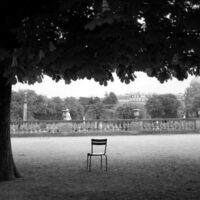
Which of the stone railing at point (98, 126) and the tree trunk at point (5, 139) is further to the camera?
the stone railing at point (98, 126)

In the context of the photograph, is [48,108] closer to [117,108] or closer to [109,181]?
[117,108]

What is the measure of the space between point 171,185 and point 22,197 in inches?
127

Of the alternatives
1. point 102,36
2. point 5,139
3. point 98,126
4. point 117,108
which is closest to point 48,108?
point 117,108

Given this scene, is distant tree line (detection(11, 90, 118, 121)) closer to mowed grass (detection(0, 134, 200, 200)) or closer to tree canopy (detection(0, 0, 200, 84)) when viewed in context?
mowed grass (detection(0, 134, 200, 200))

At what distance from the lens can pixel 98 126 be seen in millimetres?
30328

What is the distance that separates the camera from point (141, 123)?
3023 centimetres

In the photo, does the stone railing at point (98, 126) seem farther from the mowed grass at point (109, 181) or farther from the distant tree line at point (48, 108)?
the distant tree line at point (48, 108)

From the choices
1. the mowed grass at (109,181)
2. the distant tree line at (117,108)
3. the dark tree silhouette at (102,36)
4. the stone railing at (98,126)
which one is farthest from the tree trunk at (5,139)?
the distant tree line at (117,108)

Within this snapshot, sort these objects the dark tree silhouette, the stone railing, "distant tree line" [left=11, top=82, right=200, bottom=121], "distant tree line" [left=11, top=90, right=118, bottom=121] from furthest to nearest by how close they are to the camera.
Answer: "distant tree line" [left=11, top=90, right=118, bottom=121] → "distant tree line" [left=11, top=82, right=200, bottom=121] → the stone railing → the dark tree silhouette

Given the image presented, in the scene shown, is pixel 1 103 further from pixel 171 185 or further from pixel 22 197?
pixel 171 185

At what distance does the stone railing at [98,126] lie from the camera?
30125 millimetres

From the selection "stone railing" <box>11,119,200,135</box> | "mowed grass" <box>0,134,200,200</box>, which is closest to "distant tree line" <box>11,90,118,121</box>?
"stone railing" <box>11,119,200,135</box>

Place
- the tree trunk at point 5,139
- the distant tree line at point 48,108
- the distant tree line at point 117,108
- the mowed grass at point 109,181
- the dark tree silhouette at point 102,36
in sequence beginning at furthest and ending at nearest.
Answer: the distant tree line at point 48,108 → the distant tree line at point 117,108 → the tree trunk at point 5,139 → the mowed grass at point 109,181 → the dark tree silhouette at point 102,36

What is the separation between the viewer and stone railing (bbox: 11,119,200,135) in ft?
98.8
